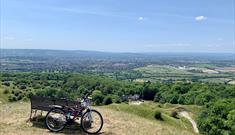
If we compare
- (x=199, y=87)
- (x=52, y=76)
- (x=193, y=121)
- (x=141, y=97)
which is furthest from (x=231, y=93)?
(x=52, y=76)

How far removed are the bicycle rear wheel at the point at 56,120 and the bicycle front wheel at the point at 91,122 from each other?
38.8 inches

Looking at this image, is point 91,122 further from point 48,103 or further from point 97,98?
point 97,98

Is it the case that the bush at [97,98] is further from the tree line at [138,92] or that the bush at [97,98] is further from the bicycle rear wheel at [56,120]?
the bicycle rear wheel at [56,120]

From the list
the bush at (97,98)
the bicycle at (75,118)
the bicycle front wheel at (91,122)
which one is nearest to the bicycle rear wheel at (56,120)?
the bicycle at (75,118)

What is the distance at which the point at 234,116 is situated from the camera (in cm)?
5400

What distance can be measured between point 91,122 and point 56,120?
1.74m

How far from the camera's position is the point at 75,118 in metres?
16.6

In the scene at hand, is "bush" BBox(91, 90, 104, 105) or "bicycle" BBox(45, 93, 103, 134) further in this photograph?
"bush" BBox(91, 90, 104, 105)

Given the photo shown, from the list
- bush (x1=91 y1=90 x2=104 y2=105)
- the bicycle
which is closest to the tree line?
bush (x1=91 y1=90 x2=104 y2=105)

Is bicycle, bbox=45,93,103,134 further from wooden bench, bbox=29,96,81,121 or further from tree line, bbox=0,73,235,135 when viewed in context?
tree line, bbox=0,73,235,135

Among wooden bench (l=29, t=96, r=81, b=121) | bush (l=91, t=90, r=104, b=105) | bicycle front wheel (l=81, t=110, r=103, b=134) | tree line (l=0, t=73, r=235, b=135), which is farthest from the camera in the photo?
tree line (l=0, t=73, r=235, b=135)

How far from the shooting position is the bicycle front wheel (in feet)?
53.3

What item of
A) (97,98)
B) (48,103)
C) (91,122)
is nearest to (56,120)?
(48,103)

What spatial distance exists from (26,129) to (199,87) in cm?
11537
